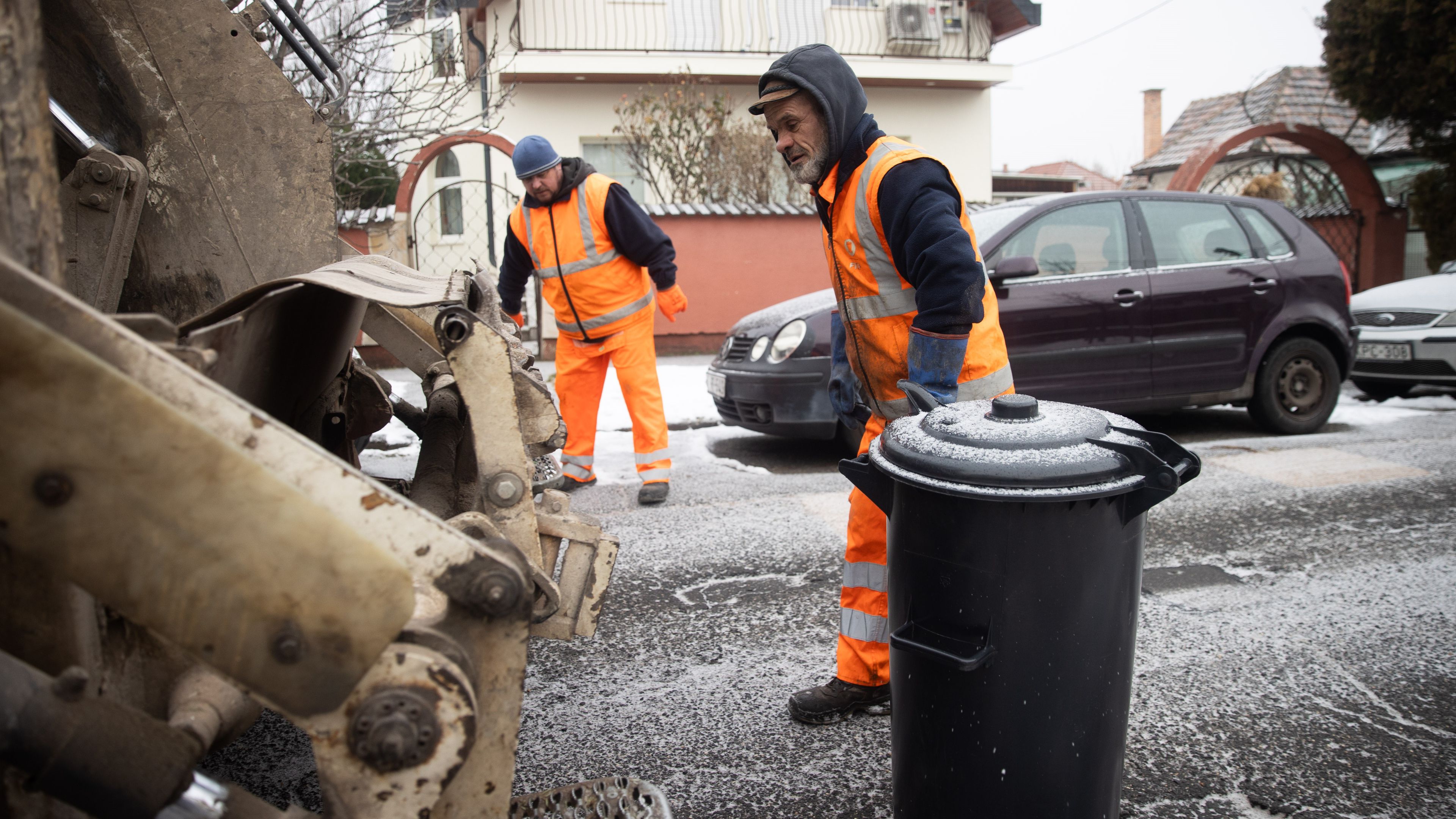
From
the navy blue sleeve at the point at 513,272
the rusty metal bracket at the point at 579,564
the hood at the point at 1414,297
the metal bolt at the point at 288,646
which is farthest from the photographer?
the hood at the point at 1414,297

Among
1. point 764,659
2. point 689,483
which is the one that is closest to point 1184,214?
point 689,483

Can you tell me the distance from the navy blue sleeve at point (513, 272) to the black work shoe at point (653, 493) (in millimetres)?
1347

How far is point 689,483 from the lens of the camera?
5.49 meters

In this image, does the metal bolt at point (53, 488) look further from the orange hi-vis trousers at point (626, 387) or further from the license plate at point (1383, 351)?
the license plate at point (1383, 351)

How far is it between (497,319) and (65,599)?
1.11 m

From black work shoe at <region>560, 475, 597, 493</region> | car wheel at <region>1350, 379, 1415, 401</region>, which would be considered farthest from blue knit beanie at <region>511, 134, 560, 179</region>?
car wheel at <region>1350, 379, 1415, 401</region>

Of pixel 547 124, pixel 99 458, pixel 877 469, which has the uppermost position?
pixel 547 124

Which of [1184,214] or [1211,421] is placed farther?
[1211,421]

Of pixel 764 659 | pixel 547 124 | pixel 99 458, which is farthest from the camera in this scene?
pixel 547 124

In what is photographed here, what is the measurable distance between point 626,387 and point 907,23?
13.1m

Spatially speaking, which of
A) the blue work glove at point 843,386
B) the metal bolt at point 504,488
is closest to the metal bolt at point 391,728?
the metal bolt at point 504,488

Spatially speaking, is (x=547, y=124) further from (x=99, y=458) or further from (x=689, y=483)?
(x=99, y=458)

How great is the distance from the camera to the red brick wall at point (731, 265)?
1130cm

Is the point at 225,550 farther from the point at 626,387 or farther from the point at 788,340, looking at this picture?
the point at 788,340
